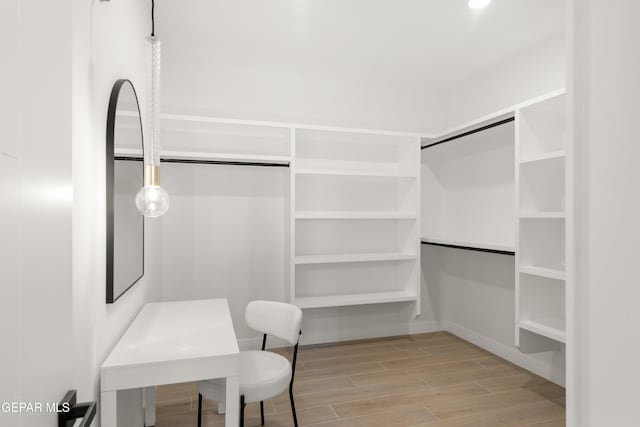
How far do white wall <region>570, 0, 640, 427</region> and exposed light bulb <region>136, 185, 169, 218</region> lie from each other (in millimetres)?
1351

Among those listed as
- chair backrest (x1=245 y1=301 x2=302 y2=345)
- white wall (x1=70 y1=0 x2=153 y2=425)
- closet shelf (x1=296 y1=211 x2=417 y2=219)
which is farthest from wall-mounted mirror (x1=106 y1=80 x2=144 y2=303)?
closet shelf (x1=296 y1=211 x2=417 y2=219)

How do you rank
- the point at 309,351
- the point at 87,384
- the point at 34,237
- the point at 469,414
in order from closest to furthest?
the point at 34,237, the point at 87,384, the point at 469,414, the point at 309,351

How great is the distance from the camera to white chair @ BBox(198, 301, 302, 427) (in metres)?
1.75

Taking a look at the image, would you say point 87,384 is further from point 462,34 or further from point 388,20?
point 462,34

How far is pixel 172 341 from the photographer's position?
160 cm

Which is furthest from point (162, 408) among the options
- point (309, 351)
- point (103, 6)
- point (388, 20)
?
point (388, 20)

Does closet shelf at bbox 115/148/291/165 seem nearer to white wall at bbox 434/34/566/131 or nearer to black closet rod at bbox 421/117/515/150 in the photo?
black closet rod at bbox 421/117/515/150

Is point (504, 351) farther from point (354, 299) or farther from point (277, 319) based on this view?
point (277, 319)

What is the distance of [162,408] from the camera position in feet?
7.97

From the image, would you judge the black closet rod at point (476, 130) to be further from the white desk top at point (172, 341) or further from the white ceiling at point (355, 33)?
the white desk top at point (172, 341)

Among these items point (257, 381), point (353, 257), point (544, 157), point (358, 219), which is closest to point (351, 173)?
point (358, 219)

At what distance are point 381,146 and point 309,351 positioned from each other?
7.06 feet

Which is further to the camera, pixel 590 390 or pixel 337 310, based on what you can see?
pixel 337 310

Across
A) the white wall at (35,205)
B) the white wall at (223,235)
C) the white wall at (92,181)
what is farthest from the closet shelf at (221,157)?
the white wall at (35,205)
